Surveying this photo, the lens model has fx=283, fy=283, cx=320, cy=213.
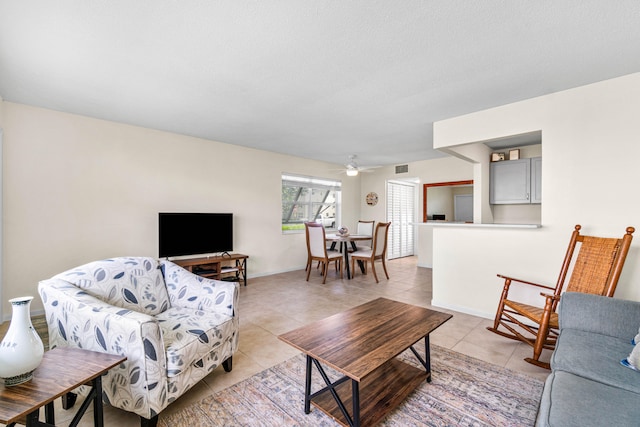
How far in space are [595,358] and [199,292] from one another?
2.43 m

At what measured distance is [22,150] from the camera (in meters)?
3.08

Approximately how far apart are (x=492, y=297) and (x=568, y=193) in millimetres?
1288

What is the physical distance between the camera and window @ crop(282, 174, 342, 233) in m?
5.85

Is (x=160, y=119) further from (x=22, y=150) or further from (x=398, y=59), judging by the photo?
(x=398, y=59)

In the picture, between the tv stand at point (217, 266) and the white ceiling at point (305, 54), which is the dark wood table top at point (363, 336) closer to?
the white ceiling at point (305, 54)

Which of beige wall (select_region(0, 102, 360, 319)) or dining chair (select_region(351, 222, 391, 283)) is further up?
beige wall (select_region(0, 102, 360, 319))

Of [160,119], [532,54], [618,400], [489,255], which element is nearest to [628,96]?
[532,54]

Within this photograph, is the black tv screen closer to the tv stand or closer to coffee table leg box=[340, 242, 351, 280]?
the tv stand

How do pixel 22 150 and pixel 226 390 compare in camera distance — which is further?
pixel 22 150

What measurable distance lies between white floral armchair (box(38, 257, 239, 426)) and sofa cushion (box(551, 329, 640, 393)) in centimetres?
194

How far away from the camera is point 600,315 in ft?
5.71

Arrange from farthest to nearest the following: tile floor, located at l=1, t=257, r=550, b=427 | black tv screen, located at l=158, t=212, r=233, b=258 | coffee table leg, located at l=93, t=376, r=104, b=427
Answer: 1. black tv screen, located at l=158, t=212, r=233, b=258
2. tile floor, located at l=1, t=257, r=550, b=427
3. coffee table leg, located at l=93, t=376, r=104, b=427

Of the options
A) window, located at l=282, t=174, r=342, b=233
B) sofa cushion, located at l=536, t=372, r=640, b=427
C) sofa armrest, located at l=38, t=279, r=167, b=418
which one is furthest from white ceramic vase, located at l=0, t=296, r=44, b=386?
window, located at l=282, t=174, r=342, b=233

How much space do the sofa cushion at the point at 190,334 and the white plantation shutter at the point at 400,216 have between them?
5529 mm
